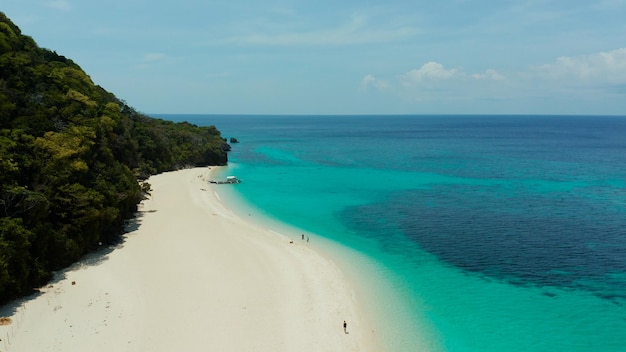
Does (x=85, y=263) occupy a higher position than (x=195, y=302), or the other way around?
(x=85, y=263)

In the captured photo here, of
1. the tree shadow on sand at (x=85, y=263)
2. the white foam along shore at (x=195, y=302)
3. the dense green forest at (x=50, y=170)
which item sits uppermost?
the dense green forest at (x=50, y=170)

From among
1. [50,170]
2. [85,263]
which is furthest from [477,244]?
[50,170]

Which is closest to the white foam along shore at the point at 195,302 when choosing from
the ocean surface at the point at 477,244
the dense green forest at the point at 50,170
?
the dense green forest at the point at 50,170

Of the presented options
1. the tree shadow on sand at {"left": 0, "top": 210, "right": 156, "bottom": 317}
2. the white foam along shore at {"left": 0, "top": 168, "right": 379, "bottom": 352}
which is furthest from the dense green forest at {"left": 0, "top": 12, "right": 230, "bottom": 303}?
the white foam along shore at {"left": 0, "top": 168, "right": 379, "bottom": 352}

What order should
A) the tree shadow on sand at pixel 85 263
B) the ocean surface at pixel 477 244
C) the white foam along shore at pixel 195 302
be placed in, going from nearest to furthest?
the white foam along shore at pixel 195 302, the tree shadow on sand at pixel 85 263, the ocean surface at pixel 477 244

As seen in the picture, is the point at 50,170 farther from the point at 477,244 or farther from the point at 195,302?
the point at 477,244

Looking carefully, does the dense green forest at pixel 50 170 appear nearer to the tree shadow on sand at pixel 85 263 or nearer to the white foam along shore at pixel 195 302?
the tree shadow on sand at pixel 85 263
